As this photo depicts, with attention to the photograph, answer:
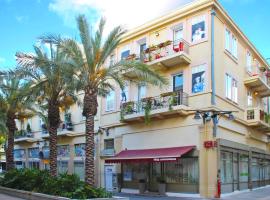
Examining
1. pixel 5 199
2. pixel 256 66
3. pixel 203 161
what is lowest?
pixel 5 199

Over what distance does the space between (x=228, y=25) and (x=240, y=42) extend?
3.15 meters

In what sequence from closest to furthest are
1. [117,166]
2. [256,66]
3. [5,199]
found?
[5,199] → [117,166] → [256,66]

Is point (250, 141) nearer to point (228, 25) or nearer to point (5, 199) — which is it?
point (228, 25)

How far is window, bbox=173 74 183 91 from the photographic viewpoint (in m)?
26.9

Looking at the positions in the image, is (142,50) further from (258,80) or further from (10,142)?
(10,142)

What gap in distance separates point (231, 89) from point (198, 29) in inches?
192

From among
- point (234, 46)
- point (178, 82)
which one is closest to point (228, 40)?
point (234, 46)

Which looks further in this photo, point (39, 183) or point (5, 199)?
point (39, 183)

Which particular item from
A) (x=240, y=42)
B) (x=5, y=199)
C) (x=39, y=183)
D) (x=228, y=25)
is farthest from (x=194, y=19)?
(x=5, y=199)

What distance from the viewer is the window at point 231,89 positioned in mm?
27731

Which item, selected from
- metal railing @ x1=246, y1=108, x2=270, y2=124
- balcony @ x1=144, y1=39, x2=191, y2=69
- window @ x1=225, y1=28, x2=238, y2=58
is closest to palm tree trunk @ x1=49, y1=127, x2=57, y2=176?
balcony @ x1=144, y1=39, x2=191, y2=69

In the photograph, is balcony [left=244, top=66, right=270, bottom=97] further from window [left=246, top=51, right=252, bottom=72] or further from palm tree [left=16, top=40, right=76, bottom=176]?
palm tree [left=16, top=40, right=76, bottom=176]

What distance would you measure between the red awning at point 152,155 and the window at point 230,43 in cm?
795

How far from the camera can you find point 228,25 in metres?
28.5
